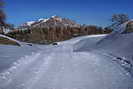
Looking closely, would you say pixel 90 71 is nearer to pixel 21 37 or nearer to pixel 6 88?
pixel 6 88

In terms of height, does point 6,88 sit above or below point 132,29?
below

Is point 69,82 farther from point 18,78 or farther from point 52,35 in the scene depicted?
point 52,35

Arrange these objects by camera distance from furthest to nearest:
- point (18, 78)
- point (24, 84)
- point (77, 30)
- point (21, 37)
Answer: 1. point (77, 30)
2. point (21, 37)
3. point (18, 78)
4. point (24, 84)

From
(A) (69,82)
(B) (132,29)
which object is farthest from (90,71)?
(B) (132,29)

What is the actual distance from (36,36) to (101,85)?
104ft

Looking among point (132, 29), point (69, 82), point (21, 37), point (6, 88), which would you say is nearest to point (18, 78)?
point (6, 88)

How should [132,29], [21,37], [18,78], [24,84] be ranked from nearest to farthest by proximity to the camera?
[24,84], [18,78], [132,29], [21,37]

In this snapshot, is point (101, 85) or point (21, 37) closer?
point (101, 85)

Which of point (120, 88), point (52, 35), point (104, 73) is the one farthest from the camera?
point (52, 35)

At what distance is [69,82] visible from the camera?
5.09 meters

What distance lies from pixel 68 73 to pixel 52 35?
3168cm

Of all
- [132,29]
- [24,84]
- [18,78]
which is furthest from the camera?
[132,29]

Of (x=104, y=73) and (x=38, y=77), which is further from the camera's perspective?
(x=104, y=73)

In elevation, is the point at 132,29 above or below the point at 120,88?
above
